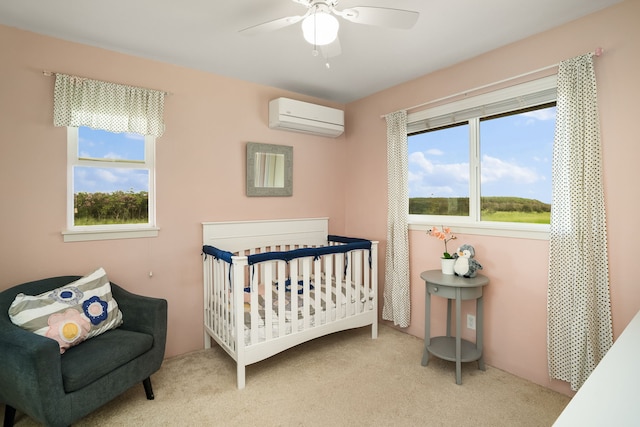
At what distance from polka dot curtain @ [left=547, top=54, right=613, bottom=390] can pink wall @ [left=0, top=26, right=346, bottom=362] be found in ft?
7.10

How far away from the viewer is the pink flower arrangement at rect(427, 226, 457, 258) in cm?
269

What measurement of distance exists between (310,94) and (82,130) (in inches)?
80.9

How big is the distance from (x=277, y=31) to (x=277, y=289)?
1.93 meters

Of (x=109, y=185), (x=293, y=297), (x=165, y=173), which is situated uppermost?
(x=165, y=173)

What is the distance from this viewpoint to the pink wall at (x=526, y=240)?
195 cm

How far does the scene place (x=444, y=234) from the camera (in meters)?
2.72

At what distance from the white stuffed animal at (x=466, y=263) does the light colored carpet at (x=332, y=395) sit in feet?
2.40

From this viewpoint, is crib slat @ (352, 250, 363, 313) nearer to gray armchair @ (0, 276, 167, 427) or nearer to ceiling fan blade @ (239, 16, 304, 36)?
gray armchair @ (0, 276, 167, 427)

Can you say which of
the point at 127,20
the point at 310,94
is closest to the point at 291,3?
the point at 127,20

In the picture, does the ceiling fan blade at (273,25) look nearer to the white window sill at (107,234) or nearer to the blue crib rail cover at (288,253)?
the blue crib rail cover at (288,253)

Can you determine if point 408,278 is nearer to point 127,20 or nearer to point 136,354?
point 136,354

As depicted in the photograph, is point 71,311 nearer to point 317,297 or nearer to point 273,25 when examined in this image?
point 317,297

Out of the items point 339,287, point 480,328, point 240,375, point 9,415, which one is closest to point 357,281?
point 339,287

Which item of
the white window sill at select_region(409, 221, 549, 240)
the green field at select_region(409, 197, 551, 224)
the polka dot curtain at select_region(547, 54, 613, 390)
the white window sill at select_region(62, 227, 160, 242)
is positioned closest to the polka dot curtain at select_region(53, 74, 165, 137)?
the white window sill at select_region(62, 227, 160, 242)
